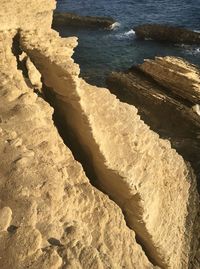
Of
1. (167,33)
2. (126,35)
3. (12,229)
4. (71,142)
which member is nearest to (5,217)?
(12,229)

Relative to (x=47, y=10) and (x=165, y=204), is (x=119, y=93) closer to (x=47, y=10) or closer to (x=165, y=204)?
(x=165, y=204)

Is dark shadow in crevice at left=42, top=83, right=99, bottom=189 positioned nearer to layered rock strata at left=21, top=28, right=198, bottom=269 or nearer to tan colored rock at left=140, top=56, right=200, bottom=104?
layered rock strata at left=21, top=28, right=198, bottom=269

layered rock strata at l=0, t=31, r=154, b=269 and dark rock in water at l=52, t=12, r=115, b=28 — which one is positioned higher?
layered rock strata at l=0, t=31, r=154, b=269

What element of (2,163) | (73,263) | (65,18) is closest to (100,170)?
(2,163)

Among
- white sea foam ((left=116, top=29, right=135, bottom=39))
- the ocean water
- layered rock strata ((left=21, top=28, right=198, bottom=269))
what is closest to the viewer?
layered rock strata ((left=21, top=28, right=198, bottom=269))

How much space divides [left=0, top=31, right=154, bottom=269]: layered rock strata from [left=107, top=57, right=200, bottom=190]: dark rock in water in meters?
8.46

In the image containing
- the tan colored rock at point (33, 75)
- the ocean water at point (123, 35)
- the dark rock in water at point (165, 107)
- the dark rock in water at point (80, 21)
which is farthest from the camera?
the dark rock in water at point (80, 21)

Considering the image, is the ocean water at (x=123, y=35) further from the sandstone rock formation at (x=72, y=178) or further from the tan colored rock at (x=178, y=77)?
the sandstone rock formation at (x=72, y=178)

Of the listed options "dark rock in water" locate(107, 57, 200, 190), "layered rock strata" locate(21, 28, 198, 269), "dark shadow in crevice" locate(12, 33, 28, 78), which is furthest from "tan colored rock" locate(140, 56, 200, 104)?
"dark shadow in crevice" locate(12, 33, 28, 78)

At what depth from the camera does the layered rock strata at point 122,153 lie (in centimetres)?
1059

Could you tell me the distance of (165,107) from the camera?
21.1m

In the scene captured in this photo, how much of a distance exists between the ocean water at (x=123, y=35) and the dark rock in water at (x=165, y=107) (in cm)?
356

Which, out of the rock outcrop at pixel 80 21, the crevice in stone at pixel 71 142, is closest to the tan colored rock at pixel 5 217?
the crevice in stone at pixel 71 142

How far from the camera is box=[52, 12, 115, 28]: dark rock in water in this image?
39906mm
